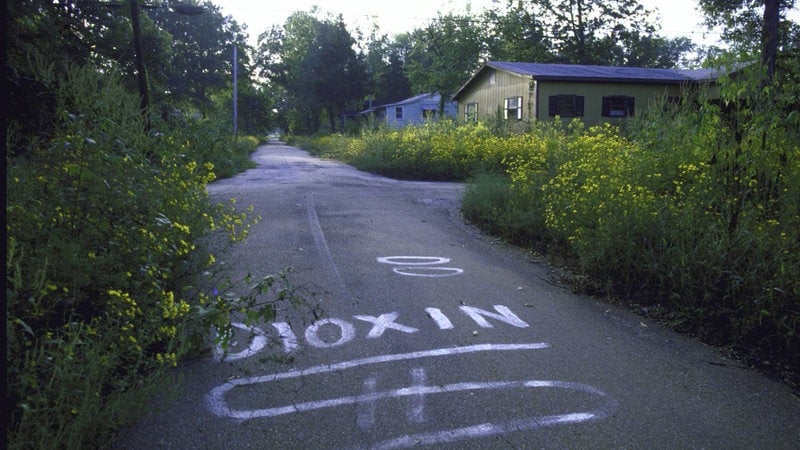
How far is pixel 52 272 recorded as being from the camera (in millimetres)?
3676

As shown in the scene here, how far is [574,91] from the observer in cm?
3012

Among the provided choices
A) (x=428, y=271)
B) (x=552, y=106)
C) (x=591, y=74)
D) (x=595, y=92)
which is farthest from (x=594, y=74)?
(x=428, y=271)

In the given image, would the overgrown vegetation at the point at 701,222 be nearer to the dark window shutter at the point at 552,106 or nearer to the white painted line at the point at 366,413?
the white painted line at the point at 366,413

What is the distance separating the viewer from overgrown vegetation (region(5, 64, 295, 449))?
3102 millimetres

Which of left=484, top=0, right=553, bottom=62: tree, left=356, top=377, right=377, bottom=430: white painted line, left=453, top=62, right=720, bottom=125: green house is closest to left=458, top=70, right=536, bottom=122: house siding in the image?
A: left=453, top=62, right=720, bottom=125: green house

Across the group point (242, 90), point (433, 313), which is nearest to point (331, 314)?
point (433, 313)

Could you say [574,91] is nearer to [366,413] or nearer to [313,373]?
[313,373]

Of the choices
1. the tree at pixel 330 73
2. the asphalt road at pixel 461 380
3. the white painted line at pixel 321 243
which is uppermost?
the tree at pixel 330 73

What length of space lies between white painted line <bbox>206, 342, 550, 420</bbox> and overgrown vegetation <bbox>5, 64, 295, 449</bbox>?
0.37 m

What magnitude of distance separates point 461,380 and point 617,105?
95.8 feet

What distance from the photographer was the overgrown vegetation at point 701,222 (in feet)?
17.1

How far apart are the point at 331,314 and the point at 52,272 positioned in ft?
8.46

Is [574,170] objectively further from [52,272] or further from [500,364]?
[52,272]

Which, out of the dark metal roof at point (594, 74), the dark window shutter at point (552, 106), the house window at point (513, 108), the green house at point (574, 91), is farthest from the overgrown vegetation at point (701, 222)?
the house window at point (513, 108)
